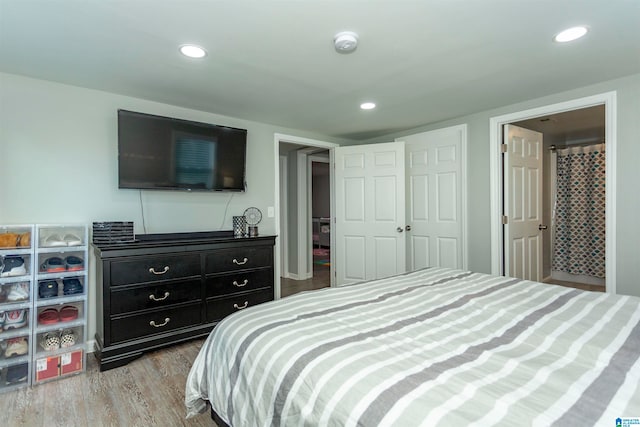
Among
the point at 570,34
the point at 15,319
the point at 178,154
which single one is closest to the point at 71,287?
the point at 15,319

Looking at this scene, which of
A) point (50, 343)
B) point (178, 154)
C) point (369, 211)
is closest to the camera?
point (50, 343)

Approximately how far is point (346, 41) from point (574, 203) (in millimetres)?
4676

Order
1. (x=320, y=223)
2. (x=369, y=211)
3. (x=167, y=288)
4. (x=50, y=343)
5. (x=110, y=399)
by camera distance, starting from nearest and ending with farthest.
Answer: (x=110, y=399) → (x=50, y=343) → (x=167, y=288) → (x=369, y=211) → (x=320, y=223)

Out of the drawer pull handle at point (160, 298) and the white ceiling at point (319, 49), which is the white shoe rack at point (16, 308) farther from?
the white ceiling at point (319, 49)

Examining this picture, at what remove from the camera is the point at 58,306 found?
Result: 8.11ft

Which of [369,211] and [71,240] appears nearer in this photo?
[71,240]

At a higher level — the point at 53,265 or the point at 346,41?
the point at 346,41

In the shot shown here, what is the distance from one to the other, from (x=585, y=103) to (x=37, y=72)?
14.4 feet

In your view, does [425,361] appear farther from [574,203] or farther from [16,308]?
[574,203]

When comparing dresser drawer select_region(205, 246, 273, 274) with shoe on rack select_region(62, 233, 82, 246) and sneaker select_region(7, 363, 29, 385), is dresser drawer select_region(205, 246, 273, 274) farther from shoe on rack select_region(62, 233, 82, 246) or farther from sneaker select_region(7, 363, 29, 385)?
sneaker select_region(7, 363, 29, 385)

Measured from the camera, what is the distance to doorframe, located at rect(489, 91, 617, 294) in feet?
8.41

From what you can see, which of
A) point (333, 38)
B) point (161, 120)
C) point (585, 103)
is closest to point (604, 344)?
point (333, 38)

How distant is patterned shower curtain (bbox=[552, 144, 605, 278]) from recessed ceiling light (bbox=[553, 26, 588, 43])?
343 centimetres

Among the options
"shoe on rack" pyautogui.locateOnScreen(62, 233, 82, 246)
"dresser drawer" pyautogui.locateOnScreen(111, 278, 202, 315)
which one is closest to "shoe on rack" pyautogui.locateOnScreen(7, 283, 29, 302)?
"shoe on rack" pyautogui.locateOnScreen(62, 233, 82, 246)
